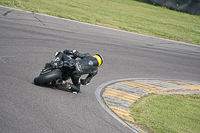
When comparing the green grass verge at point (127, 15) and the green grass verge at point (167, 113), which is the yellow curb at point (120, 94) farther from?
the green grass verge at point (127, 15)

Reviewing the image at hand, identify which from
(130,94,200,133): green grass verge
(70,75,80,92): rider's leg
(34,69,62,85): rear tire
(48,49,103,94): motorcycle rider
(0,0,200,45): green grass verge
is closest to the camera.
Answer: (130,94,200,133): green grass verge

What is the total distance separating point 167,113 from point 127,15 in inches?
612

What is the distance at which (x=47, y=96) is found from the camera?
594cm

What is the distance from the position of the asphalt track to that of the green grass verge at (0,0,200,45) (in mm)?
1546

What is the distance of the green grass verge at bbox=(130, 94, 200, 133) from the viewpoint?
19.9ft

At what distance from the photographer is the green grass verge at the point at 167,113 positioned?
6059mm

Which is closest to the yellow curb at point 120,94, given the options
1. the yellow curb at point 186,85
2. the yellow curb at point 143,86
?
the yellow curb at point 143,86

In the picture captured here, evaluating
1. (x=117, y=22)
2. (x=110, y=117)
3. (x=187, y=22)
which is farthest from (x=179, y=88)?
(x=187, y=22)

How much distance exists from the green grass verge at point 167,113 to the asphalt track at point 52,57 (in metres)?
0.84

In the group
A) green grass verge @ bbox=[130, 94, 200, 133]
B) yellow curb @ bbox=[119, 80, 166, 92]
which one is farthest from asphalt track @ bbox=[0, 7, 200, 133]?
green grass verge @ bbox=[130, 94, 200, 133]

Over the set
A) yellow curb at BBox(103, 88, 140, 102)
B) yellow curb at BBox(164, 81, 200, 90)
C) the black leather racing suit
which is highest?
the black leather racing suit

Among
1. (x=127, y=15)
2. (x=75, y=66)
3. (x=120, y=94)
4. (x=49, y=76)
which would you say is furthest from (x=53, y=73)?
(x=127, y=15)

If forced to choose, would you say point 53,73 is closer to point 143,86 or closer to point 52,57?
point 52,57

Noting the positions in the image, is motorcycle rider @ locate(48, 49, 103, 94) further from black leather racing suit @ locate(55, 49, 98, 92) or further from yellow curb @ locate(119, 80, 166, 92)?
yellow curb @ locate(119, 80, 166, 92)
